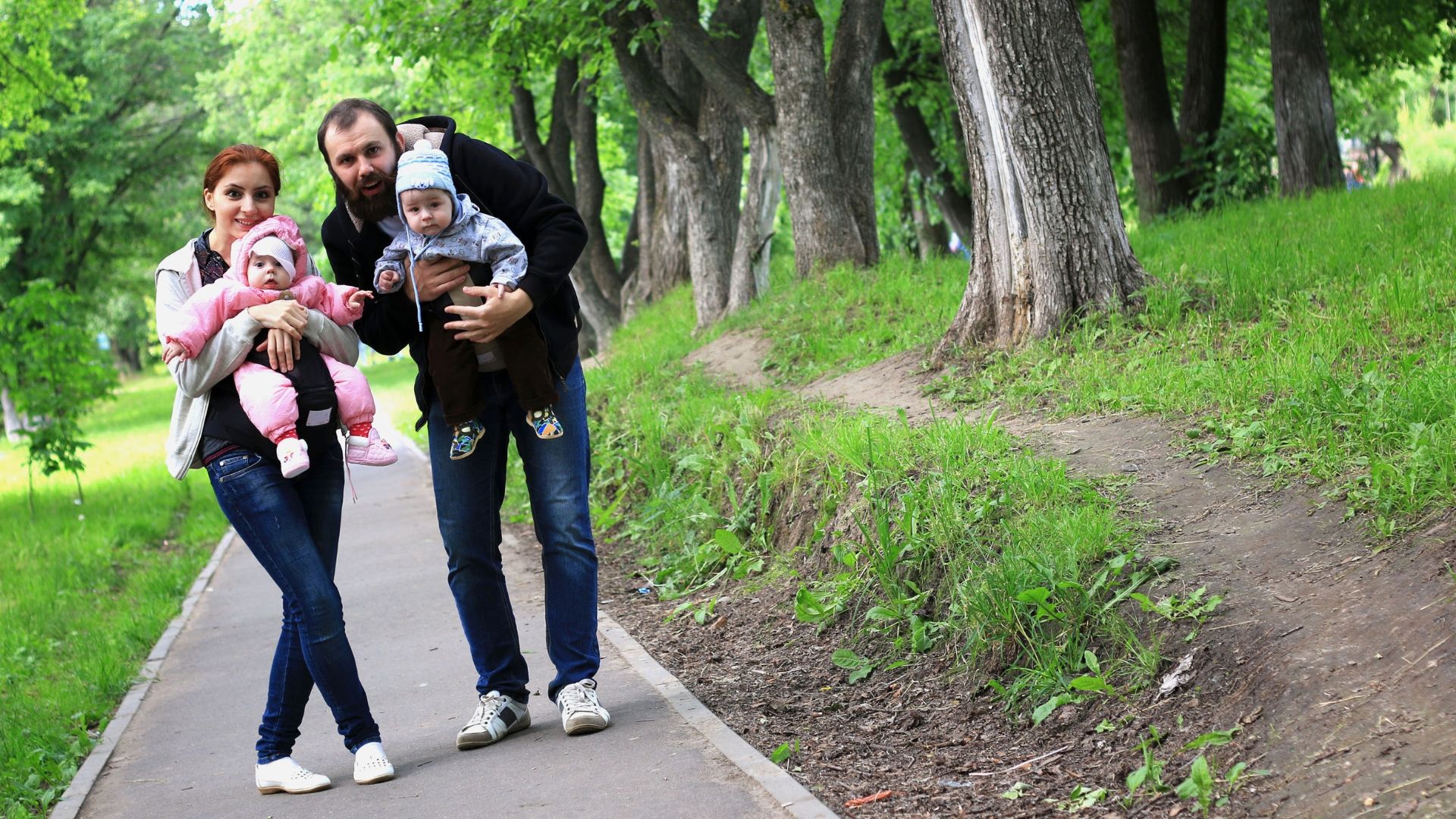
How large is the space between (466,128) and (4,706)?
1666cm

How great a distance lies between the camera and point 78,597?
1006 centimetres

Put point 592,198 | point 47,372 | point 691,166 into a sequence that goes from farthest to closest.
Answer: point 592,198
point 47,372
point 691,166

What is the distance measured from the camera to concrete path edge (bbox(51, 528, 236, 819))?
16.9 feet

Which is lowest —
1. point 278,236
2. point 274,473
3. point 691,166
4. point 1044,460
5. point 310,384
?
point 1044,460

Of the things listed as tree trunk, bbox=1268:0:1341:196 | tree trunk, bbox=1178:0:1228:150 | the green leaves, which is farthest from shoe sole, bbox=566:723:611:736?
tree trunk, bbox=1178:0:1228:150

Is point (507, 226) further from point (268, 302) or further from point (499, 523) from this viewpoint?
point (499, 523)

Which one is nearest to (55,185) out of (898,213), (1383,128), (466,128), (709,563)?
(466,128)

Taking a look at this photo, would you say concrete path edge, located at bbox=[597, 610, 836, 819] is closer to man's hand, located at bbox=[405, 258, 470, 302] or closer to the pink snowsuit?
the pink snowsuit

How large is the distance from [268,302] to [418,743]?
186 centimetres

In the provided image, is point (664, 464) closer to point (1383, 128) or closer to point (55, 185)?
point (55, 185)

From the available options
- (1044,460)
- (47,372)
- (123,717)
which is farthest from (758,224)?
(123,717)

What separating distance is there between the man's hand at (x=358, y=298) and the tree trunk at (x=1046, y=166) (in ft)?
14.1

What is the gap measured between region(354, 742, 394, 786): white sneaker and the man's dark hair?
2.07m

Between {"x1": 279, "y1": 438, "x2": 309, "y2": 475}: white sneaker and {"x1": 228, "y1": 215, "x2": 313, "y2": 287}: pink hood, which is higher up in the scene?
{"x1": 228, "y1": 215, "x2": 313, "y2": 287}: pink hood
